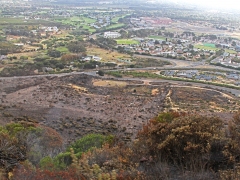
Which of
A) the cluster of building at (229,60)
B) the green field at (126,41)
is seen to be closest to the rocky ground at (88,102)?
the cluster of building at (229,60)

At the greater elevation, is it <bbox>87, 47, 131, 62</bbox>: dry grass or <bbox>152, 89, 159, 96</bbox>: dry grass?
<bbox>87, 47, 131, 62</bbox>: dry grass

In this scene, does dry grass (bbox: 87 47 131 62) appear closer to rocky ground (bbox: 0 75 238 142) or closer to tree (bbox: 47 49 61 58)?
tree (bbox: 47 49 61 58)

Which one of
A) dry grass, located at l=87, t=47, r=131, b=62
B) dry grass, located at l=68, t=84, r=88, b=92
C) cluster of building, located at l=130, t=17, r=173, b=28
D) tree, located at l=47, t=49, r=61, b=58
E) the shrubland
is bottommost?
dry grass, located at l=68, t=84, r=88, b=92

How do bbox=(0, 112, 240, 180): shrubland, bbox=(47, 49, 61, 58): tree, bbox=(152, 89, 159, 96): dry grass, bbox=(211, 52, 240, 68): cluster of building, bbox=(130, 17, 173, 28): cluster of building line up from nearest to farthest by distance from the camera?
bbox=(0, 112, 240, 180): shrubland → bbox=(152, 89, 159, 96): dry grass → bbox=(47, 49, 61, 58): tree → bbox=(211, 52, 240, 68): cluster of building → bbox=(130, 17, 173, 28): cluster of building

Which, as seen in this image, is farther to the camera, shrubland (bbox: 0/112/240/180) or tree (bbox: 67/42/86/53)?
tree (bbox: 67/42/86/53)

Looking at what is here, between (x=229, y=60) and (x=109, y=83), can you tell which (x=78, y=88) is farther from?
(x=229, y=60)

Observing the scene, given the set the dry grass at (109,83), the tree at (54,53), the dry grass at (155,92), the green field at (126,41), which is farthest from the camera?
the green field at (126,41)

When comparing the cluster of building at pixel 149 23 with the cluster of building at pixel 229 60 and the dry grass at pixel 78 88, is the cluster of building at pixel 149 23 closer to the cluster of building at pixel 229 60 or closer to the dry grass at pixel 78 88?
the cluster of building at pixel 229 60

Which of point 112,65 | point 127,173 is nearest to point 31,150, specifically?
point 127,173

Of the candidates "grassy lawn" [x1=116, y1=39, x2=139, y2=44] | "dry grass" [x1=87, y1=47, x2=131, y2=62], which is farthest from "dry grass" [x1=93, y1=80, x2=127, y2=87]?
"grassy lawn" [x1=116, y1=39, x2=139, y2=44]
